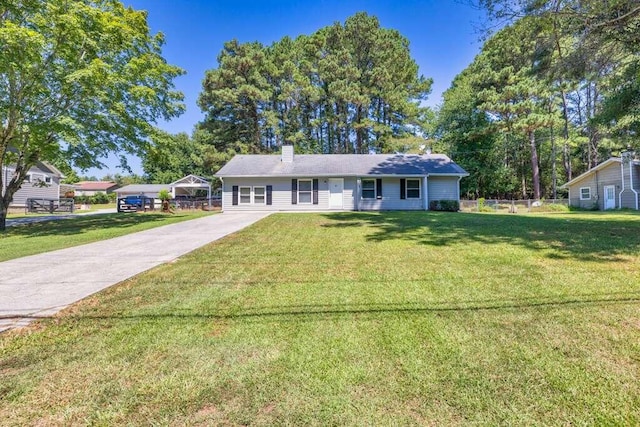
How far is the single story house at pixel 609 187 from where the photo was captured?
64.7 ft

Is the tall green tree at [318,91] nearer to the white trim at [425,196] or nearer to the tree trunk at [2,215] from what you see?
the white trim at [425,196]

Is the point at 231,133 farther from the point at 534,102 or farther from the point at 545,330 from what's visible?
the point at 545,330

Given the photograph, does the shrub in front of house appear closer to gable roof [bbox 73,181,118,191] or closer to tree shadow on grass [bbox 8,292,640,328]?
tree shadow on grass [bbox 8,292,640,328]

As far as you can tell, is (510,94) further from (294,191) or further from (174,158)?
(174,158)

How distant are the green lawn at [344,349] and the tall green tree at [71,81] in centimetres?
985

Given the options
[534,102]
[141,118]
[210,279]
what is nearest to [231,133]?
[141,118]

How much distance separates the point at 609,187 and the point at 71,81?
29.4 metres

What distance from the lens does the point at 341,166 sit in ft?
65.5

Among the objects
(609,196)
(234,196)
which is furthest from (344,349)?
(609,196)

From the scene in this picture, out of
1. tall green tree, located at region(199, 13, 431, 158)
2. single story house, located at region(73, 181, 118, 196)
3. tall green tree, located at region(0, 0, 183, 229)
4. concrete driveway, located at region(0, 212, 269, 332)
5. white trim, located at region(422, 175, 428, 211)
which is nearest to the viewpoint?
concrete driveway, located at region(0, 212, 269, 332)

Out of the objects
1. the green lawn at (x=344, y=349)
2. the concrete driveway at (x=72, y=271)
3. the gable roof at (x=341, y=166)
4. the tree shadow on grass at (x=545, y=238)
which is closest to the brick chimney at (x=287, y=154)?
the gable roof at (x=341, y=166)

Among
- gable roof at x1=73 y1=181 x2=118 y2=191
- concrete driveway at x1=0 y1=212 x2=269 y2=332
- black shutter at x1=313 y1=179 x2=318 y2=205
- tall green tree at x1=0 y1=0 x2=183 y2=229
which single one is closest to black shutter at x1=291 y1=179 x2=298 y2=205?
black shutter at x1=313 y1=179 x2=318 y2=205

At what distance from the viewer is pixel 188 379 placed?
7.58ft

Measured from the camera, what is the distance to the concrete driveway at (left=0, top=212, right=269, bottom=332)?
12.2 ft
